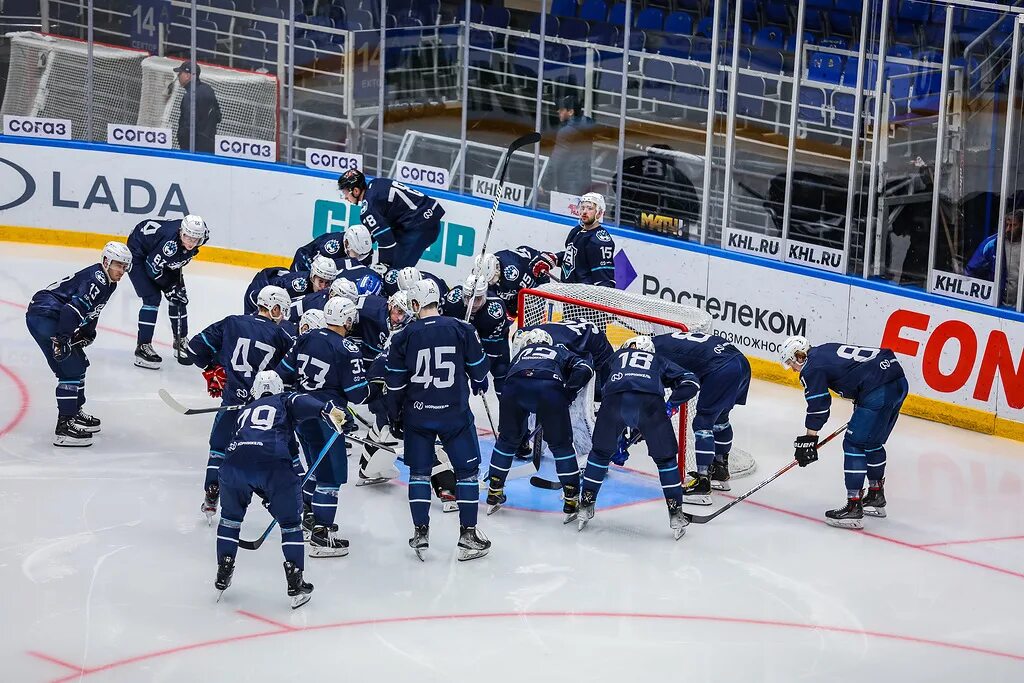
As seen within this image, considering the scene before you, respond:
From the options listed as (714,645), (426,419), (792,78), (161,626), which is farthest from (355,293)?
(792,78)

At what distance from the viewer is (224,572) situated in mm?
6730

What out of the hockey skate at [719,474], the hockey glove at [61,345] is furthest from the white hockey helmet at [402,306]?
the hockey skate at [719,474]

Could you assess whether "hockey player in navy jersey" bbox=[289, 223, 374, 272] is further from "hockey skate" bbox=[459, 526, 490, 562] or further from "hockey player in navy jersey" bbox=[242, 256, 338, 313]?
"hockey skate" bbox=[459, 526, 490, 562]

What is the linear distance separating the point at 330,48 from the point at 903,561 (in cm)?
776

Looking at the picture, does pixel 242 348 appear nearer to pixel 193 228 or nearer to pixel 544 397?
pixel 544 397

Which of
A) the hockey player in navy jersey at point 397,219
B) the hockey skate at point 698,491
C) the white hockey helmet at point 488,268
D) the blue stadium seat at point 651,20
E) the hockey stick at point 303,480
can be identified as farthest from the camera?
the blue stadium seat at point 651,20

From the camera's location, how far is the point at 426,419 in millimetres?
7289

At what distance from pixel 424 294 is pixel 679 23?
5313mm

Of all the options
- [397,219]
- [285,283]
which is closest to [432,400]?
[285,283]

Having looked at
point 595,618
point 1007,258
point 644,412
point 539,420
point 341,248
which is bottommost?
point 595,618

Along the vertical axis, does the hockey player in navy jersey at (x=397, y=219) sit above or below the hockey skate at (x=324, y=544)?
above

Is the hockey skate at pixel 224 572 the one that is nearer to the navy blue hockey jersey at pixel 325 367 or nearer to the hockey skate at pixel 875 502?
the navy blue hockey jersey at pixel 325 367

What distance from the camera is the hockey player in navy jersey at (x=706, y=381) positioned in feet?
27.6

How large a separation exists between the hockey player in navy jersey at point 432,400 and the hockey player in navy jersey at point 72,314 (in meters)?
2.23
